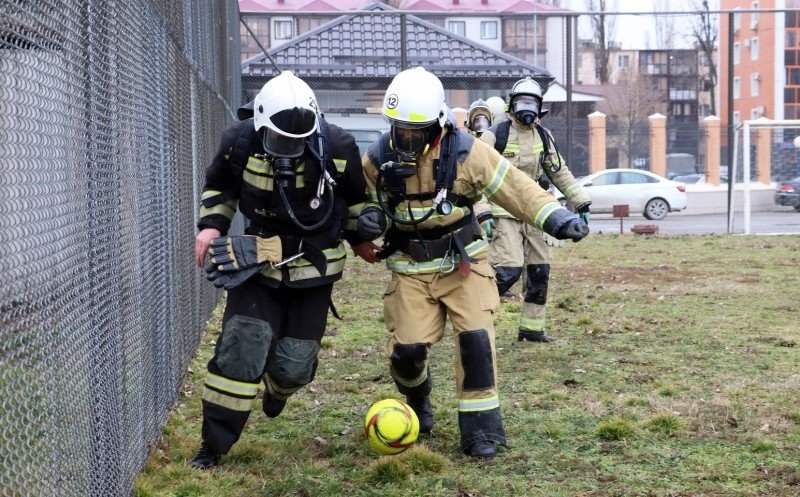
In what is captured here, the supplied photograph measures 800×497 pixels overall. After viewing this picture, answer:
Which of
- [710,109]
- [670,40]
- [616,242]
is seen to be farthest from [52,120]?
[670,40]

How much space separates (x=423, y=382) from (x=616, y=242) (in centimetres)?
1379

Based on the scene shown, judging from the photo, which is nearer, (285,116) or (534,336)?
(285,116)

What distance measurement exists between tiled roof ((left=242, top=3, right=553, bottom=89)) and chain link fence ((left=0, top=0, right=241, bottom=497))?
539 inches

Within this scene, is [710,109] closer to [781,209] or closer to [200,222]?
[781,209]

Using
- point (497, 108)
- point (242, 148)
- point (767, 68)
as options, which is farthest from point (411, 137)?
point (767, 68)

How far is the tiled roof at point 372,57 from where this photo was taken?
2031 centimetres

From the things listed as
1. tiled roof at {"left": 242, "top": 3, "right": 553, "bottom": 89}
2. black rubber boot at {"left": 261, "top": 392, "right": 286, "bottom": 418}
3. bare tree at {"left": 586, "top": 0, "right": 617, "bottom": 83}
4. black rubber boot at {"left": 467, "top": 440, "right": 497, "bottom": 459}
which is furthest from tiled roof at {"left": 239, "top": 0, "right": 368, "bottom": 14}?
black rubber boot at {"left": 467, "top": 440, "right": 497, "bottom": 459}

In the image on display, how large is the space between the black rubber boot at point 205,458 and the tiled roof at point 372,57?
608 inches

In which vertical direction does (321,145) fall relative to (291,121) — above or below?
below

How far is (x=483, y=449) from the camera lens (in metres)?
5.29

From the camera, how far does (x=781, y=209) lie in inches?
846

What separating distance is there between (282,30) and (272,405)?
2484 cm

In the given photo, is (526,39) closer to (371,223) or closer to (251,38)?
(251,38)

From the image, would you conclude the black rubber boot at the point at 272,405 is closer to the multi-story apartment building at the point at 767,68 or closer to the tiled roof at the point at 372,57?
the tiled roof at the point at 372,57
